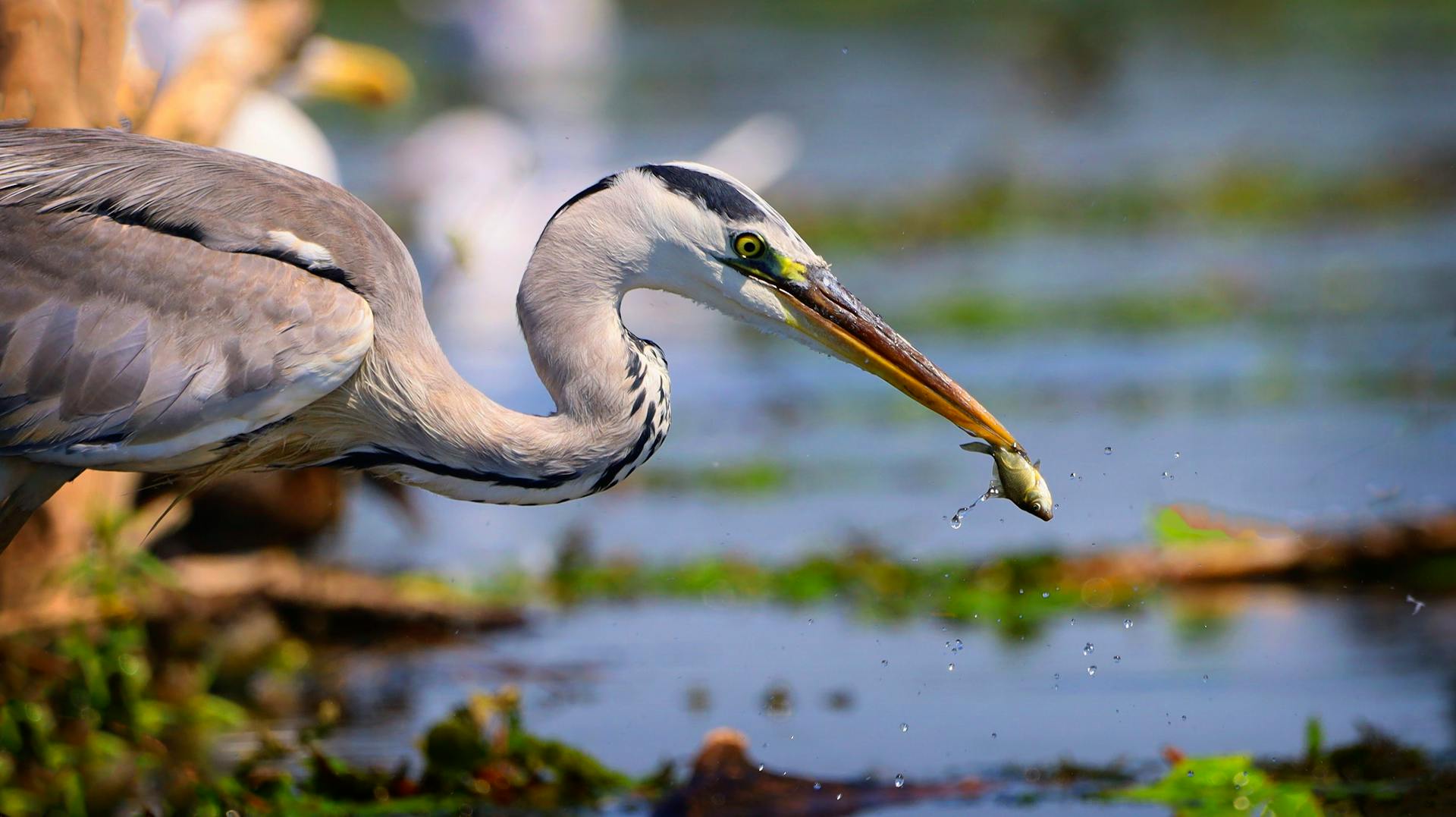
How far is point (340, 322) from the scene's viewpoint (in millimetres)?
3529

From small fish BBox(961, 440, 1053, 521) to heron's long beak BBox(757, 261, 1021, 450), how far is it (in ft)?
0.13

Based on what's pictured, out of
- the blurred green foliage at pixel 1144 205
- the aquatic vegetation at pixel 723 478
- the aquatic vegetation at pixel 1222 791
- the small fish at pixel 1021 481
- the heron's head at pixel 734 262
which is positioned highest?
the blurred green foliage at pixel 1144 205

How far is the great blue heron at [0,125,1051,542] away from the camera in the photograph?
3.56 meters

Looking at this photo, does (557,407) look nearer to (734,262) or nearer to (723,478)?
(734,262)

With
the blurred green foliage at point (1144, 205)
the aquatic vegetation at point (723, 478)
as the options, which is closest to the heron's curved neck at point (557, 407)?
the aquatic vegetation at point (723, 478)

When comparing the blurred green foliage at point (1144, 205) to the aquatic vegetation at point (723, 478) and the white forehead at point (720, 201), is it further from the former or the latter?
the white forehead at point (720, 201)

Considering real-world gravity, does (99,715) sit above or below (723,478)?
below

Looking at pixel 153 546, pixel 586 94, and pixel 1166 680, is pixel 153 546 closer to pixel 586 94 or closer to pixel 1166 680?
pixel 1166 680

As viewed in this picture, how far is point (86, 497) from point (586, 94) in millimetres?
14950

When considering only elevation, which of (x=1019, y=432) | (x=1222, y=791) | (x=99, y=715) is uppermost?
(x=1019, y=432)

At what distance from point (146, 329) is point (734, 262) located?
1191 millimetres

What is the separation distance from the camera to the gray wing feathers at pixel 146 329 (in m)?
3.51

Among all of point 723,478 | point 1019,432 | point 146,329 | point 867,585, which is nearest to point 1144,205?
point 1019,432

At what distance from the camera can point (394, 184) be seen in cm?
1042
